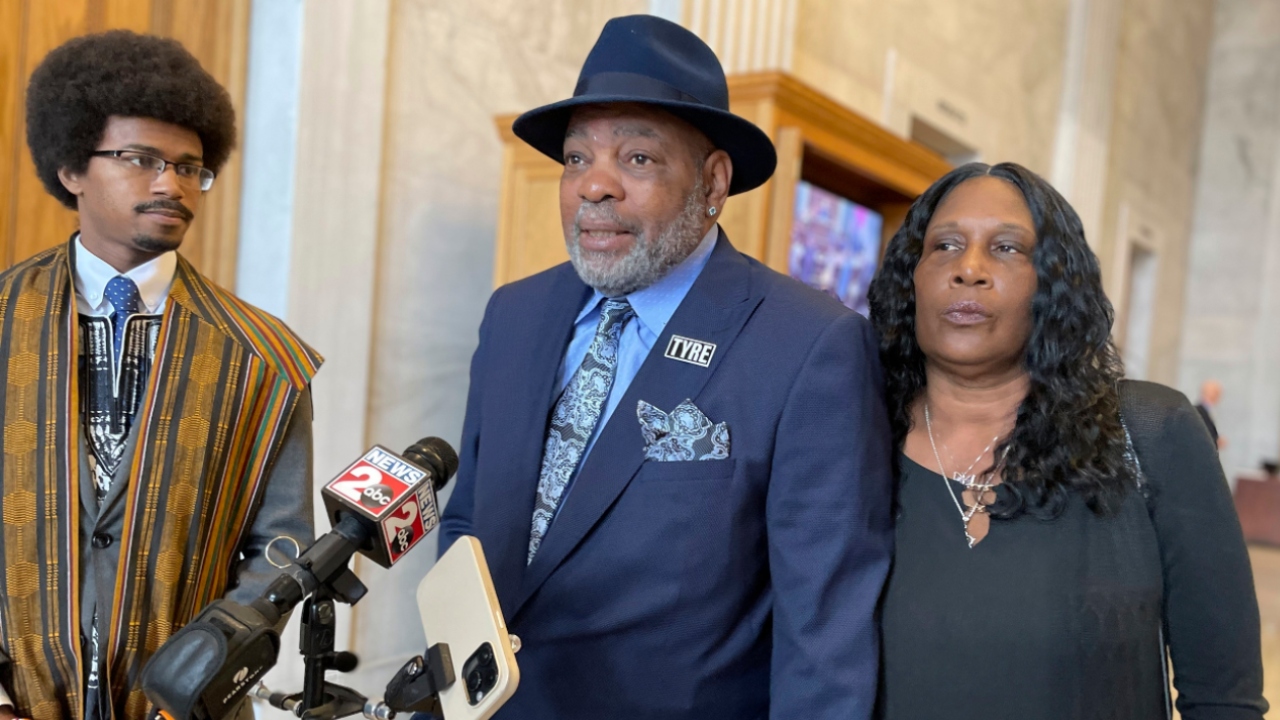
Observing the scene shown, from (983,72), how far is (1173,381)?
26.0ft

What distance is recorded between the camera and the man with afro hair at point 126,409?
1.79 m

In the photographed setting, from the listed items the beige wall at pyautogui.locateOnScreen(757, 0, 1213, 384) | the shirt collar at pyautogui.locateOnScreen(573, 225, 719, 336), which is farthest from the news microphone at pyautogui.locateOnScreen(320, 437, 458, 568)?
the beige wall at pyautogui.locateOnScreen(757, 0, 1213, 384)

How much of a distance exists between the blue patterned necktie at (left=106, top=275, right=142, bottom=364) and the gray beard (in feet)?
→ 2.55

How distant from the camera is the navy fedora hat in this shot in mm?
1928

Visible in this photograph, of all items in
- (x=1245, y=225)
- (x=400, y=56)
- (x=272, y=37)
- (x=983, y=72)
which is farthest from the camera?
(x=1245, y=225)

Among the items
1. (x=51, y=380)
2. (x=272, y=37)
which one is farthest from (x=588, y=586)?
(x=272, y=37)

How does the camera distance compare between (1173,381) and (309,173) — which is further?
(1173,381)

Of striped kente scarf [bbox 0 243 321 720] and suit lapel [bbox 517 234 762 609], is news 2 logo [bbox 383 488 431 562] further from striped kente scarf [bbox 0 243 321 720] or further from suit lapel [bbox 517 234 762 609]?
striped kente scarf [bbox 0 243 321 720]

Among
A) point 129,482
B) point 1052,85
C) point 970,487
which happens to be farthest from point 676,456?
point 1052,85

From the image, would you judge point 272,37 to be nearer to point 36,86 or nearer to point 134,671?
point 36,86

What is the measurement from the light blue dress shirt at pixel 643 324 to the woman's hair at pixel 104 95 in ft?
2.73

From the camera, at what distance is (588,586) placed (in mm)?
1845

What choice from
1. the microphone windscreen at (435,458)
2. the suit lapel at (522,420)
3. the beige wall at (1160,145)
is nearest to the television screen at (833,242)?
the suit lapel at (522,420)

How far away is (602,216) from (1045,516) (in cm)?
96
